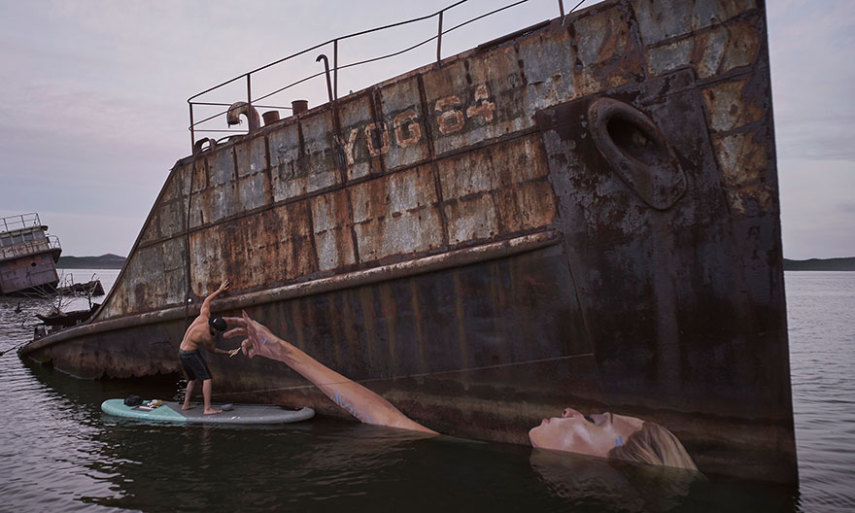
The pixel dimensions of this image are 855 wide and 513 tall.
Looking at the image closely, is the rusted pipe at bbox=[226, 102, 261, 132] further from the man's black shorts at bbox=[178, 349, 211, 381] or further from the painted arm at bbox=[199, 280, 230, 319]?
the man's black shorts at bbox=[178, 349, 211, 381]

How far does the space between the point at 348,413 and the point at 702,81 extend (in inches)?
199

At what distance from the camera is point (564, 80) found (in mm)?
5031

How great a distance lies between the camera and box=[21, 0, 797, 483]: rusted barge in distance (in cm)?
435

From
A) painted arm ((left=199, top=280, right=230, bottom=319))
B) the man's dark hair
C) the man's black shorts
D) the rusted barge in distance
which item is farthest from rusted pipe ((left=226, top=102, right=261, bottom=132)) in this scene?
the man's black shorts

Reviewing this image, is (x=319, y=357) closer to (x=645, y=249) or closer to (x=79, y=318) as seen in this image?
(x=645, y=249)

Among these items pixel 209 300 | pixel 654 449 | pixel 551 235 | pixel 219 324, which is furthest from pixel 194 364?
pixel 654 449

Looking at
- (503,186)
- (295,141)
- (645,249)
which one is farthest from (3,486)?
(645,249)

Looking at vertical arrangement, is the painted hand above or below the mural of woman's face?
above

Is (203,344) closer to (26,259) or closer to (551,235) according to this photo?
(551,235)

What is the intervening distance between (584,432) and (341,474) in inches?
90.1

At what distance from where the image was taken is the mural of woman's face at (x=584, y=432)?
4.80m

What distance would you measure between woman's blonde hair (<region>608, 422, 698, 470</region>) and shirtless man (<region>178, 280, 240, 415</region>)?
16.7ft

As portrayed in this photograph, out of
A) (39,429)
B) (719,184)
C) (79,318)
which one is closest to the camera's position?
(719,184)

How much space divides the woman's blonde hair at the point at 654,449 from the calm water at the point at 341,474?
12 cm
